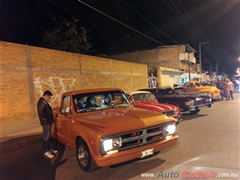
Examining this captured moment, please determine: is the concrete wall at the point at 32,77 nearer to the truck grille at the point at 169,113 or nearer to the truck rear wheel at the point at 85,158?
the truck rear wheel at the point at 85,158

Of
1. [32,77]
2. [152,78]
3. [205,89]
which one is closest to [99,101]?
[32,77]

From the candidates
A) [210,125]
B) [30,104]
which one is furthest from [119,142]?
[30,104]

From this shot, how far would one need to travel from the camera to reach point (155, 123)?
4.14 metres

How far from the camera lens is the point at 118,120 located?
3.99 metres

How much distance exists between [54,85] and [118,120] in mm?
8495

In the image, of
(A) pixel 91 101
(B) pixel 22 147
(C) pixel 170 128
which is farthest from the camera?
(B) pixel 22 147

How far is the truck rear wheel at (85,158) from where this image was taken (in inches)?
158

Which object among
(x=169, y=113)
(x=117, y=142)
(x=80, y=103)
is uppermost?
(x=80, y=103)

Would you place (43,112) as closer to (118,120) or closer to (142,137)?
(118,120)

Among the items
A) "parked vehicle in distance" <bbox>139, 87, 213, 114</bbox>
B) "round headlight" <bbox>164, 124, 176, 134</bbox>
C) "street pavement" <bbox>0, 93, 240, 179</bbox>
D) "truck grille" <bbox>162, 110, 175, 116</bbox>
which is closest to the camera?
"round headlight" <bbox>164, 124, 176, 134</bbox>

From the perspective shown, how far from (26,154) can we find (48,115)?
157cm

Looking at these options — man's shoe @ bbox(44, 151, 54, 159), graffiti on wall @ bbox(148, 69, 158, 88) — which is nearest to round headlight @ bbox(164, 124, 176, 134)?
man's shoe @ bbox(44, 151, 54, 159)

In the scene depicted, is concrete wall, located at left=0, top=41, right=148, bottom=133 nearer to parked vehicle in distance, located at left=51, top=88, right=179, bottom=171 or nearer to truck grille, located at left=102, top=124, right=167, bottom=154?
parked vehicle in distance, located at left=51, top=88, right=179, bottom=171

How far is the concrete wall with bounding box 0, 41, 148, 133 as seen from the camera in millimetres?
9180
